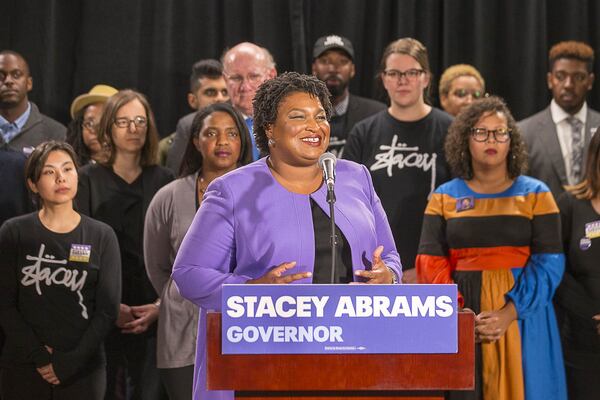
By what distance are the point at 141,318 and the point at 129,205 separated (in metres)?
0.56

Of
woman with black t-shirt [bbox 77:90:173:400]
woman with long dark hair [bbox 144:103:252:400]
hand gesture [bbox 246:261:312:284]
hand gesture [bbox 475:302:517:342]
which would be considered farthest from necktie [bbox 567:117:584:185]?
hand gesture [bbox 246:261:312:284]

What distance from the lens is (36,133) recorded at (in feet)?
16.6

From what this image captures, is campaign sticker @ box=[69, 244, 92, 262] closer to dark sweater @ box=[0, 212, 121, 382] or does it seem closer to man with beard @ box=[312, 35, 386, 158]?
dark sweater @ box=[0, 212, 121, 382]

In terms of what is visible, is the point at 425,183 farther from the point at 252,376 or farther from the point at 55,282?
the point at 252,376

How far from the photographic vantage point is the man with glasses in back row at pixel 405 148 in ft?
15.5

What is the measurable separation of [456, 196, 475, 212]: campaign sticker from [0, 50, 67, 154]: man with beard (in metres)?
2.22

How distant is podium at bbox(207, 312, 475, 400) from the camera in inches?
83.6

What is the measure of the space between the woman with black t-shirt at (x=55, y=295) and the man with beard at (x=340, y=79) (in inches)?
64.5

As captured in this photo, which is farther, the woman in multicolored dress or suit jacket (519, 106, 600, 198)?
suit jacket (519, 106, 600, 198)

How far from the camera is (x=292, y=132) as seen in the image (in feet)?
8.84

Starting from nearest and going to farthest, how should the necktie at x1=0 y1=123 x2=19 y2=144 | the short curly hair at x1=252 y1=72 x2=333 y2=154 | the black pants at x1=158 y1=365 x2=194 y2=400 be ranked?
the short curly hair at x1=252 y1=72 x2=333 y2=154, the black pants at x1=158 y1=365 x2=194 y2=400, the necktie at x1=0 y1=123 x2=19 y2=144

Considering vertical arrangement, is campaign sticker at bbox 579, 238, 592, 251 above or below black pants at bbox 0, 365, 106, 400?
above

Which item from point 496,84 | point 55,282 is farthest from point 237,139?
point 496,84

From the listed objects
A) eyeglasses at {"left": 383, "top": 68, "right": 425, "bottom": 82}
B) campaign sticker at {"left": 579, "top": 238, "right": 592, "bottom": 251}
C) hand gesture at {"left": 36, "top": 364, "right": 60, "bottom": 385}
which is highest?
eyeglasses at {"left": 383, "top": 68, "right": 425, "bottom": 82}
